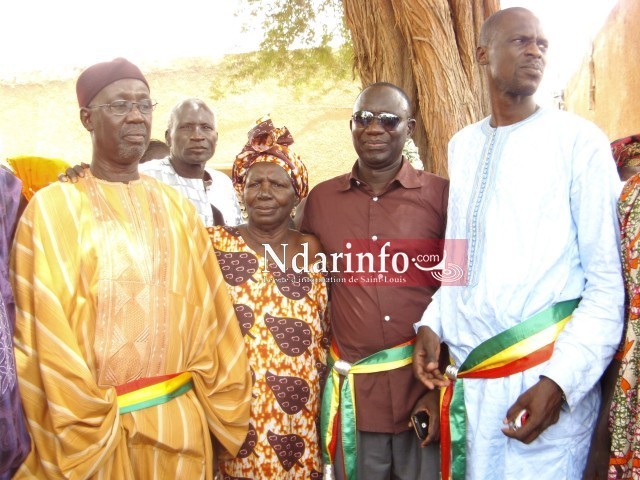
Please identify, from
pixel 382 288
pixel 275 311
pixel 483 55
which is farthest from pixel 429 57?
pixel 275 311

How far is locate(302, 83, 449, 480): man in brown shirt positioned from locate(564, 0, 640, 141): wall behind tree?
5109 mm

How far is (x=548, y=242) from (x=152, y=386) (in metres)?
1.60

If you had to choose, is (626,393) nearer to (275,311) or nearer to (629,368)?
(629,368)

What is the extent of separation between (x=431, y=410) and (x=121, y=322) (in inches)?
54.7

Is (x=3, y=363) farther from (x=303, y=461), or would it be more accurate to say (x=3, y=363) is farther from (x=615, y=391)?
(x=615, y=391)

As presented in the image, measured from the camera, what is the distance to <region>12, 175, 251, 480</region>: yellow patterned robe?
7.22 feet

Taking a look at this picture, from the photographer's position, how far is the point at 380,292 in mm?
2908

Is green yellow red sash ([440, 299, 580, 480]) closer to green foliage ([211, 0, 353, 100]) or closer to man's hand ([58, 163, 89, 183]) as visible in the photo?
man's hand ([58, 163, 89, 183])

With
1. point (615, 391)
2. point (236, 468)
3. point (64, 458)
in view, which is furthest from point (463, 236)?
point (64, 458)

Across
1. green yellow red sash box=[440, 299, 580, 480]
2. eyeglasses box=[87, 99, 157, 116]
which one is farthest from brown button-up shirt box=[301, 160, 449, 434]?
eyeglasses box=[87, 99, 157, 116]

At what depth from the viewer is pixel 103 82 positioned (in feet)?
8.22

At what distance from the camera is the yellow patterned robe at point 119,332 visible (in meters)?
2.20

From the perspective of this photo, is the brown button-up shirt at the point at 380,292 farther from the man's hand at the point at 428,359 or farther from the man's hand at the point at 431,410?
the man's hand at the point at 428,359

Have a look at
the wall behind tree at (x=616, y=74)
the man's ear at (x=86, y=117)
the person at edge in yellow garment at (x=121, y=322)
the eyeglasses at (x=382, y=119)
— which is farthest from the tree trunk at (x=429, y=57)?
the wall behind tree at (x=616, y=74)
